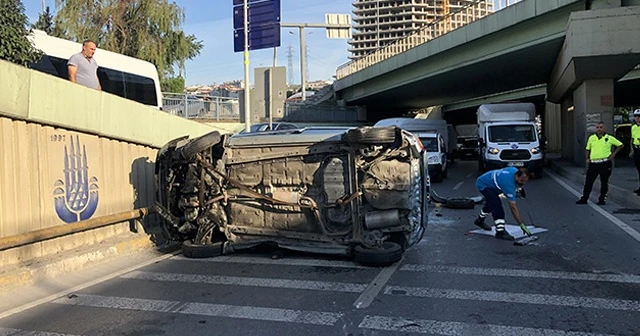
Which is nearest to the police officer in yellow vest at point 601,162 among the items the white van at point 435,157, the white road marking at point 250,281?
the white van at point 435,157

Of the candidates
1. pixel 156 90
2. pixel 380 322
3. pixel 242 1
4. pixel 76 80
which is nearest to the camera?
pixel 380 322

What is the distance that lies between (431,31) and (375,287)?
24356 millimetres

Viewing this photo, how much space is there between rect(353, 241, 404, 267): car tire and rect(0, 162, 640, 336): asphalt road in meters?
0.10

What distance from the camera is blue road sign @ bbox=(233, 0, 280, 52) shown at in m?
16.7

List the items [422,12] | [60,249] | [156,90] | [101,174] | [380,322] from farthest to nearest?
[422,12], [156,90], [101,174], [60,249], [380,322]

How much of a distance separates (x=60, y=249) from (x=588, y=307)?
20.6 ft

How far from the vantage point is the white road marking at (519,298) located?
15.9 ft

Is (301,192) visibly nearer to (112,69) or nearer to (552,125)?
(112,69)

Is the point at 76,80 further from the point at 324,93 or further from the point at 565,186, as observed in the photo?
the point at 324,93

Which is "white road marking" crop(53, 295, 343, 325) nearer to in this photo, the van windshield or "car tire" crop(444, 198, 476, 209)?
"car tire" crop(444, 198, 476, 209)

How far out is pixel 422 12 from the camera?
131 m

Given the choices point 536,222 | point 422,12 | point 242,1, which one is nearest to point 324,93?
point 242,1

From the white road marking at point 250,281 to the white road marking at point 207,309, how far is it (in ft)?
2.50

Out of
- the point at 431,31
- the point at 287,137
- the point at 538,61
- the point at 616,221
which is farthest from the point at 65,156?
the point at 431,31
